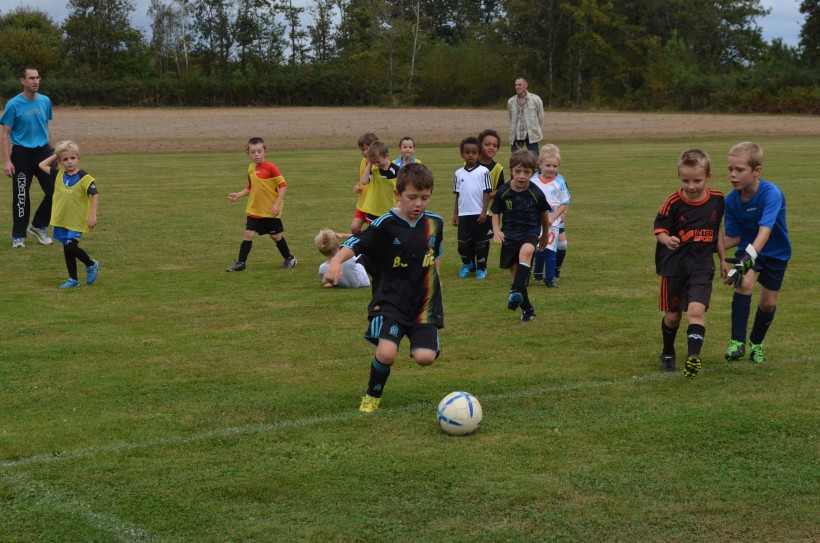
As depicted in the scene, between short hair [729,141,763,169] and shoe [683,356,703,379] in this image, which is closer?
shoe [683,356,703,379]

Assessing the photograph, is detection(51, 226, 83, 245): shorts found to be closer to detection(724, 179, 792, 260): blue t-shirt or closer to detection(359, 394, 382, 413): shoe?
detection(359, 394, 382, 413): shoe

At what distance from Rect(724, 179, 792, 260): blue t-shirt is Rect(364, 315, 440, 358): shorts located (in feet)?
9.15

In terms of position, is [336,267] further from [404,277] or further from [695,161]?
[695,161]

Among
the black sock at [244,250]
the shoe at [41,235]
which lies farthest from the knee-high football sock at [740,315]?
the shoe at [41,235]

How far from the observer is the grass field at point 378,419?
5090mm

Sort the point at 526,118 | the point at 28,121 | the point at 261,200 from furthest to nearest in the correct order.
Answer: the point at 526,118 < the point at 28,121 < the point at 261,200

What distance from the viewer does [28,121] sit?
15070mm

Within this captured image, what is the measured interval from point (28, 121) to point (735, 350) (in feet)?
37.3

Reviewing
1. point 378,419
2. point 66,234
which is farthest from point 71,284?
point 378,419

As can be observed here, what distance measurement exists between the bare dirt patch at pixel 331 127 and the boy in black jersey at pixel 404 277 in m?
32.7

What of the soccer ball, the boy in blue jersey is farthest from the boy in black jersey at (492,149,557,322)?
the soccer ball

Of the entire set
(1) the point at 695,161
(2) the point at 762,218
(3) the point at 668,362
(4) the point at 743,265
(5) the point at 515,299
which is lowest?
(3) the point at 668,362

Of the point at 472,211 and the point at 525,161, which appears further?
the point at 472,211

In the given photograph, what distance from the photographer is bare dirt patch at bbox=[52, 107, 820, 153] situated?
42250mm
